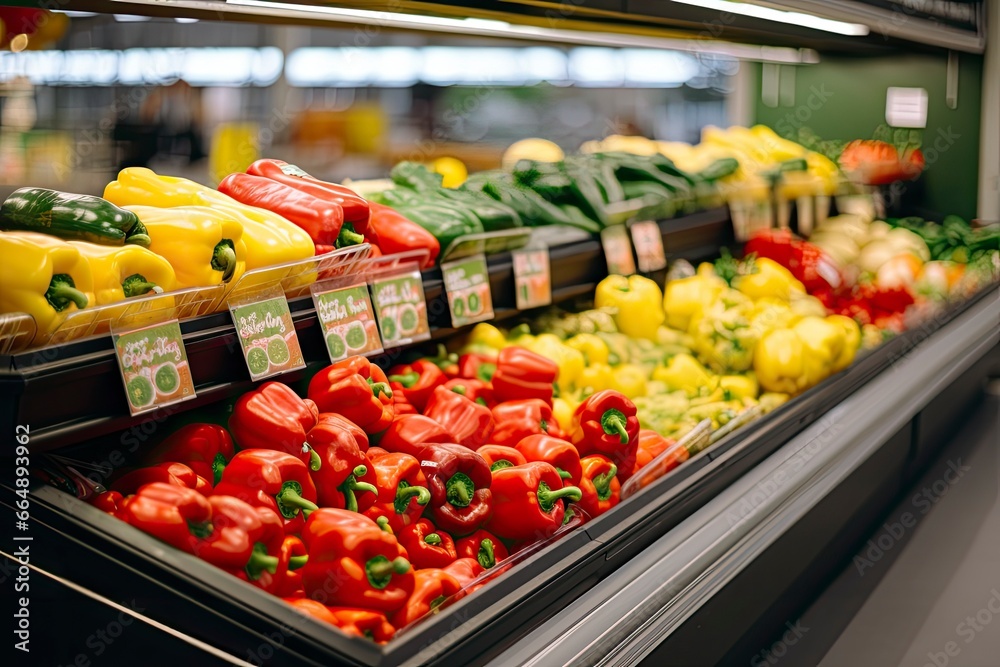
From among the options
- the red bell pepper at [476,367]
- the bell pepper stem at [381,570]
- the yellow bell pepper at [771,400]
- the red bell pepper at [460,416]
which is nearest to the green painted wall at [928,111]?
the yellow bell pepper at [771,400]

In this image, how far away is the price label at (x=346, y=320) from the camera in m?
1.94

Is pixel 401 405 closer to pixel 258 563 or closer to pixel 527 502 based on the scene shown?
pixel 527 502

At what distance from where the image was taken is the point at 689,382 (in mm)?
3051

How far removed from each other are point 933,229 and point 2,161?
537cm

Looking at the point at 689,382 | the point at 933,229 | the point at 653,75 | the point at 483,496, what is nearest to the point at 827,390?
the point at 689,382

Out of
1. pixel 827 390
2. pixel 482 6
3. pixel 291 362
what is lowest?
pixel 827 390

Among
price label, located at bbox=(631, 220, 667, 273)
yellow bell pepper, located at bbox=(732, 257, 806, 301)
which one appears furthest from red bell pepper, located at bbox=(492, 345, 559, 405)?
yellow bell pepper, located at bbox=(732, 257, 806, 301)

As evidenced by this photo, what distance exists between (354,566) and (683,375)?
1.79 meters

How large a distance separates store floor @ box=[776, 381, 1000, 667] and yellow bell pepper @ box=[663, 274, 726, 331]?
3.23 feet

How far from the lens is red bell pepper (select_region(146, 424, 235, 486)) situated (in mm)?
1596

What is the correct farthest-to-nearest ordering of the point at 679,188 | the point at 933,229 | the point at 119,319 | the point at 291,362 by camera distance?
the point at 933,229 < the point at 679,188 < the point at 291,362 < the point at 119,319

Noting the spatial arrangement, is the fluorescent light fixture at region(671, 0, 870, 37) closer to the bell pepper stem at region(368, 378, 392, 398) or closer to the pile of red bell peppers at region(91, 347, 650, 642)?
the pile of red bell peppers at region(91, 347, 650, 642)

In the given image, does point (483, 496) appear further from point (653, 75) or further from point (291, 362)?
point (653, 75)

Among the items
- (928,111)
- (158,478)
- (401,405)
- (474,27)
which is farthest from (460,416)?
(928,111)
